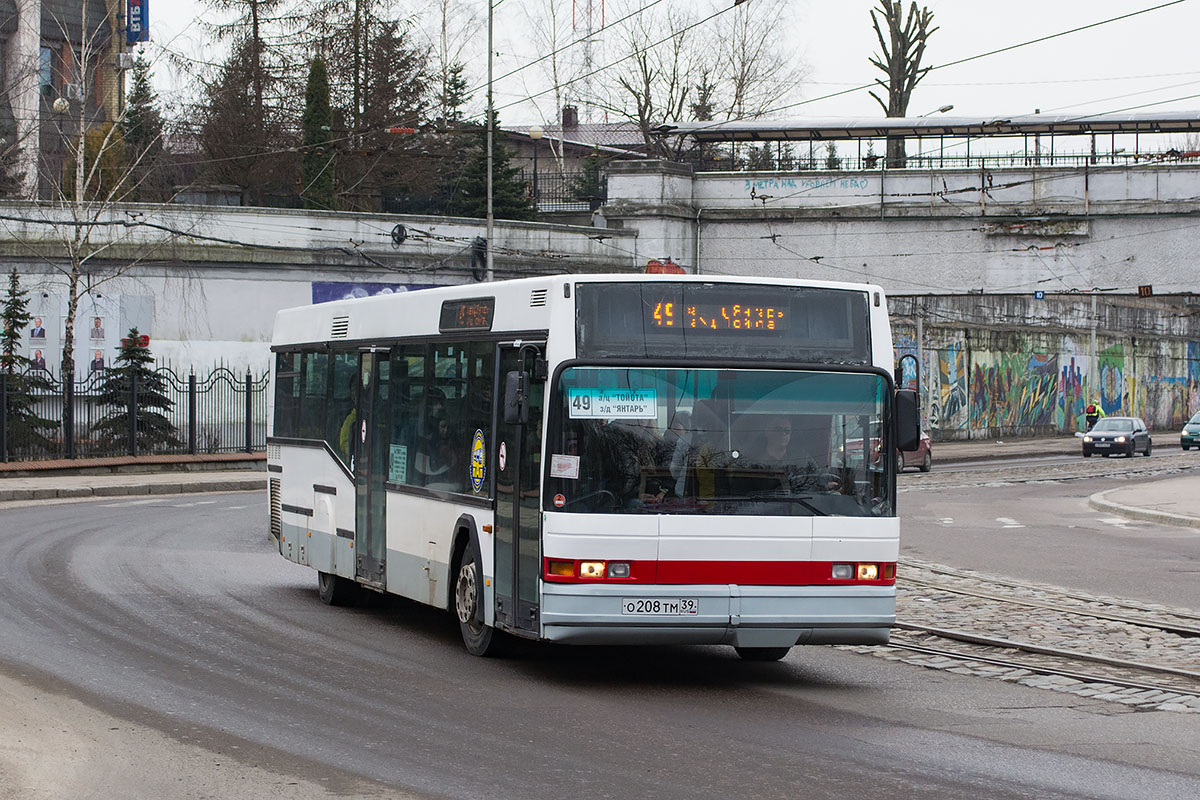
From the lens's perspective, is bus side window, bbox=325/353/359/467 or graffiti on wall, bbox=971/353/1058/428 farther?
graffiti on wall, bbox=971/353/1058/428

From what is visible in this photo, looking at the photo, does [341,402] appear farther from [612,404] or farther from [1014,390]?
[1014,390]

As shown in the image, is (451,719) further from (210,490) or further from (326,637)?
(210,490)

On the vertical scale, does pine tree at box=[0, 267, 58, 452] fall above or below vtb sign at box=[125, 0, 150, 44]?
below

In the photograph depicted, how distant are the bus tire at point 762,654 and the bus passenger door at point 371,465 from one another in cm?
307

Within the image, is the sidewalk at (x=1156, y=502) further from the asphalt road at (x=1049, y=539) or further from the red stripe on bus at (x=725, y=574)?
the red stripe on bus at (x=725, y=574)

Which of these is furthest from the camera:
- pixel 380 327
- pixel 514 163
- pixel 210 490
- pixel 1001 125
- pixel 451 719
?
pixel 514 163

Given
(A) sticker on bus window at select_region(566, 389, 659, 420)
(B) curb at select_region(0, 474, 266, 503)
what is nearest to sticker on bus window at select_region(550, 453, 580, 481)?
(A) sticker on bus window at select_region(566, 389, 659, 420)

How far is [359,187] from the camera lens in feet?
190

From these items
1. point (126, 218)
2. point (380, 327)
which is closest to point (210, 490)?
point (126, 218)

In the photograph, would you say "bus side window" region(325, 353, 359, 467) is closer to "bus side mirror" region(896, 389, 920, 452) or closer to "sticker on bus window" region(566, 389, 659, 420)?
"sticker on bus window" region(566, 389, 659, 420)

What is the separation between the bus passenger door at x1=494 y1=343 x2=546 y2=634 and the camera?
10.0m

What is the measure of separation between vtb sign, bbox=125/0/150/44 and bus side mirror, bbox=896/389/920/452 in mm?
46025

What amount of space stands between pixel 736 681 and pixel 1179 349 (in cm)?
7038

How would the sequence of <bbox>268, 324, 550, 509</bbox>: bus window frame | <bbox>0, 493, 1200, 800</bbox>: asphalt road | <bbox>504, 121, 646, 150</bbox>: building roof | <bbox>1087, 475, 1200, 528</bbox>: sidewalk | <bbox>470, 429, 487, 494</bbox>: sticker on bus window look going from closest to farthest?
<bbox>0, 493, 1200, 800</bbox>: asphalt road, <bbox>268, 324, 550, 509</bbox>: bus window frame, <bbox>470, 429, 487, 494</bbox>: sticker on bus window, <bbox>1087, 475, 1200, 528</bbox>: sidewalk, <bbox>504, 121, 646, 150</bbox>: building roof
